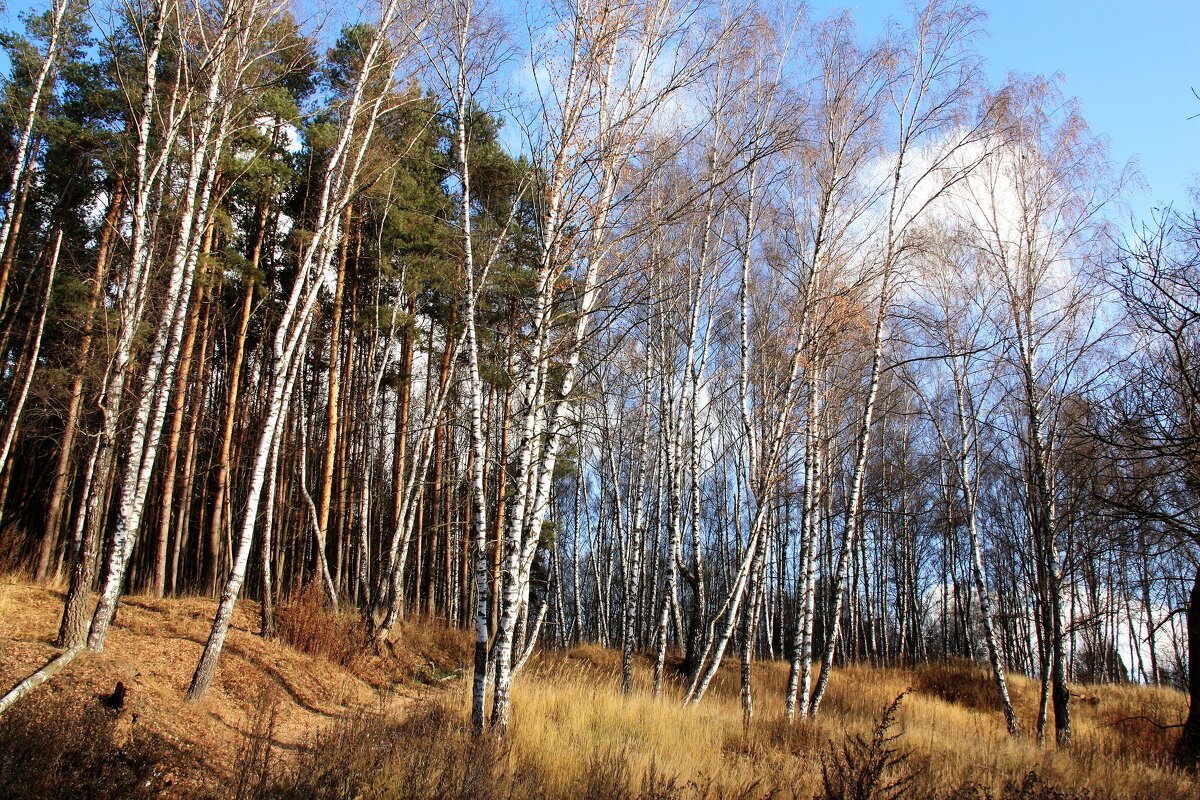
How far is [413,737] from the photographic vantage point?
5492 mm

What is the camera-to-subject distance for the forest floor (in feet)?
14.0

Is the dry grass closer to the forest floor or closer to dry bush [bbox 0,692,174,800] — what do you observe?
the forest floor

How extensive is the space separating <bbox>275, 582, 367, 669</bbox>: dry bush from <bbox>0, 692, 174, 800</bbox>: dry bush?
15.7ft

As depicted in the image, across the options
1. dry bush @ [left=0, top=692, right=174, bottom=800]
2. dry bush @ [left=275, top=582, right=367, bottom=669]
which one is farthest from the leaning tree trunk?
dry bush @ [left=275, top=582, right=367, bottom=669]

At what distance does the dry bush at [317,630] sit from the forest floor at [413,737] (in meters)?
0.03

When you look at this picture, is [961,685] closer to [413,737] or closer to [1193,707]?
[1193,707]

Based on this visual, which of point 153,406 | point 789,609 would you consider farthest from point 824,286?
point 789,609

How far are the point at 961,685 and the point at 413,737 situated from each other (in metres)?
12.7

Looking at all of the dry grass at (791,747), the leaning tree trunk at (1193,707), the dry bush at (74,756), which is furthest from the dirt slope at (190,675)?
the leaning tree trunk at (1193,707)

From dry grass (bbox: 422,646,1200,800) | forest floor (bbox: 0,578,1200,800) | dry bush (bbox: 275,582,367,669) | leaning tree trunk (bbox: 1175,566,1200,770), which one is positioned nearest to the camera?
forest floor (bbox: 0,578,1200,800)

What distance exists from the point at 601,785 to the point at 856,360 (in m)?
9.41

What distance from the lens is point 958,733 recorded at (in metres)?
Result: 9.00

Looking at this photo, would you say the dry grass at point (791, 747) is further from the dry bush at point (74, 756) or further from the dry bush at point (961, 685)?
the dry bush at point (74, 756)

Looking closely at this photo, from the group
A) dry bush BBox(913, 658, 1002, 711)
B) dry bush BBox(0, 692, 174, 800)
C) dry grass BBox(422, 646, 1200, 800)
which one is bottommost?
dry bush BBox(913, 658, 1002, 711)
